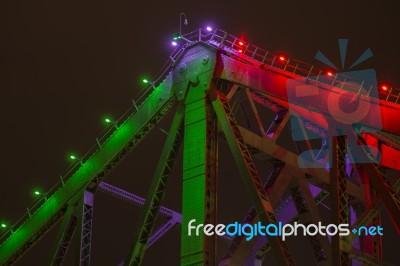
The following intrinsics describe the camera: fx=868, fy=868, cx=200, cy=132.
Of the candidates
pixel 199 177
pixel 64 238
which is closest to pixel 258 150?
pixel 199 177

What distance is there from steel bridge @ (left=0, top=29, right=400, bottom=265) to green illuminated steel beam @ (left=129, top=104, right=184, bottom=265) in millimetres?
40

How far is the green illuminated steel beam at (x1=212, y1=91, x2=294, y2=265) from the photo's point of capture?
97.2ft

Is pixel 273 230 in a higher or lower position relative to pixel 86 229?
lower

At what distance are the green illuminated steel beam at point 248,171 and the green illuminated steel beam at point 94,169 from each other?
400 cm

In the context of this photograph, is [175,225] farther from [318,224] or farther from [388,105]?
[388,105]

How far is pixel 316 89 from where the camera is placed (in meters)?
32.8

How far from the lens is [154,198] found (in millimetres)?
34938

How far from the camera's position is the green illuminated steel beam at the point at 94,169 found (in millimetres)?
38312

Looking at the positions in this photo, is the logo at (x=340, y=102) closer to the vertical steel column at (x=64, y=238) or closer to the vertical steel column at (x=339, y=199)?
the vertical steel column at (x=339, y=199)

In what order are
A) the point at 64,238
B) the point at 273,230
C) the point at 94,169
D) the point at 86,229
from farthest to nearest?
1. the point at 64,238
2. the point at 94,169
3. the point at 86,229
4. the point at 273,230

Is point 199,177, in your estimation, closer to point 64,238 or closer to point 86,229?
point 86,229

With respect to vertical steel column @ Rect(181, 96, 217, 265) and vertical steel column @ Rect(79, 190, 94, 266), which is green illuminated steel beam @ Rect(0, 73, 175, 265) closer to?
vertical steel column @ Rect(79, 190, 94, 266)

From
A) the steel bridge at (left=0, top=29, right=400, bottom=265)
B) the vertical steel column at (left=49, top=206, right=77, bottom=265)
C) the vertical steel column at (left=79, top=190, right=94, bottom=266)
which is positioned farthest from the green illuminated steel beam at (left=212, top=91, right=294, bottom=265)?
the vertical steel column at (left=49, top=206, right=77, bottom=265)

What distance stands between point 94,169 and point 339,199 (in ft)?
50.9
